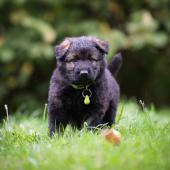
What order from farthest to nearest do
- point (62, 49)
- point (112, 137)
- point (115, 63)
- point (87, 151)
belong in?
point (115, 63), point (62, 49), point (112, 137), point (87, 151)

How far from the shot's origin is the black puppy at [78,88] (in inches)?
251

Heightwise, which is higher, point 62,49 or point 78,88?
point 62,49

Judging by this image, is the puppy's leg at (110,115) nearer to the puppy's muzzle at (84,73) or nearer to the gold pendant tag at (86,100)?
the gold pendant tag at (86,100)

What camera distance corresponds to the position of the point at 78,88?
6488mm

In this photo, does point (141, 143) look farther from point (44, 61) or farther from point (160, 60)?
point (160, 60)

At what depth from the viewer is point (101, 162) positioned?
4.73 meters

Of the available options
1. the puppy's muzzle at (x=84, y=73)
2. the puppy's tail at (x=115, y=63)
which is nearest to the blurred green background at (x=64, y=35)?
the puppy's tail at (x=115, y=63)

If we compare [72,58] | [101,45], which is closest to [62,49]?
[72,58]

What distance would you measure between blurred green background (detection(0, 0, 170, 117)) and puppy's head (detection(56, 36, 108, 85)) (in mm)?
4921

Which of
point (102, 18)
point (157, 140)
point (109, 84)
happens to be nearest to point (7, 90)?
point (102, 18)

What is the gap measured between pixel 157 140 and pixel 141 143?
0.19 meters

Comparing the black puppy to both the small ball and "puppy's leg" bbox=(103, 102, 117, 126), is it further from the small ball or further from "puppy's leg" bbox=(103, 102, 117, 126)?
the small ball

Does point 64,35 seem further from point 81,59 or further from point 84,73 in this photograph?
point 84,73

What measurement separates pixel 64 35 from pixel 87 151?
7.40 meters
